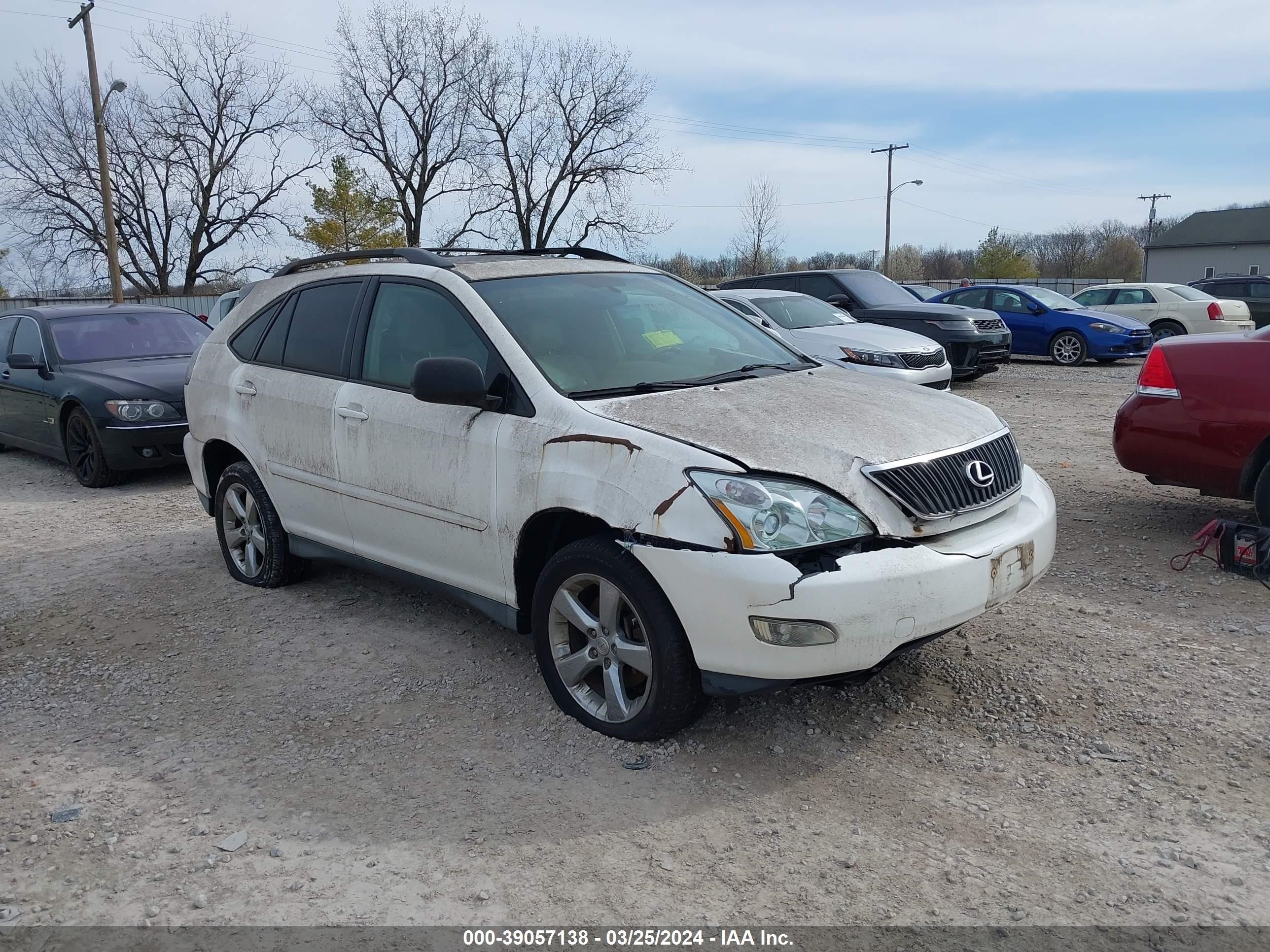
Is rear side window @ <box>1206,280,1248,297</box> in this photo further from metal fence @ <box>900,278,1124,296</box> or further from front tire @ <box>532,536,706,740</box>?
metal fence @ <box>900,278,1124,296</box>

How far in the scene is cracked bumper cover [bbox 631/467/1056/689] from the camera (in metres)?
3.07

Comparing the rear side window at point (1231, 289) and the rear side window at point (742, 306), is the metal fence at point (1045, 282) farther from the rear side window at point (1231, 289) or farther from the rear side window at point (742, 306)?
the rear side window at point (742, 306)

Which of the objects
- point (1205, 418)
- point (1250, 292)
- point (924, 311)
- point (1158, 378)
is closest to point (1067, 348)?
point (924, 311)

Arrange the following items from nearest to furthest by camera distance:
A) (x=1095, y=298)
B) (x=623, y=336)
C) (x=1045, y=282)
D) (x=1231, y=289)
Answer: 1. (x=623, y=336)
2. (x=1095, y=298)
3. (x=1231, y=289)
4. (x=1045, y=282)

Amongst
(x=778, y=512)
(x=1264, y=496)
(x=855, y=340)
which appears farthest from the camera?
(x=855, y=340)

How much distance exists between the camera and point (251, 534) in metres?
5.51

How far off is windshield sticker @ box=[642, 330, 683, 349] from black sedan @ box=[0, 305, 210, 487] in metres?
4.95

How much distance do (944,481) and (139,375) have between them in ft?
25.2

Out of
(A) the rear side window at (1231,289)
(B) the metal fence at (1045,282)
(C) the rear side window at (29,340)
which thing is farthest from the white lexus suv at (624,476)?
(B) the metal fence at (1045,282)

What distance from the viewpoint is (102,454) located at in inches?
334

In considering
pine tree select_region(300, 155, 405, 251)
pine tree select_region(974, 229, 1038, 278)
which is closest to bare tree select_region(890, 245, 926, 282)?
pine tree select_region(974, 229, 1038, 278)

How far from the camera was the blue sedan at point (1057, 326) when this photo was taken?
17406 millimetres

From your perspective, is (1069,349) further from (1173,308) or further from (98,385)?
(98,385)

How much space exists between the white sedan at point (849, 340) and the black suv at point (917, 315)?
1.99m
